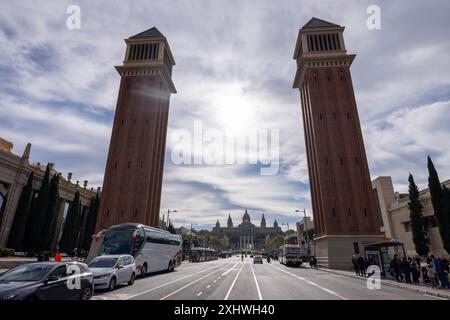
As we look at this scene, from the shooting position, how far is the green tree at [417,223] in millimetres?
37438

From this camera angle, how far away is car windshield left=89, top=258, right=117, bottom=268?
1512 centimetres

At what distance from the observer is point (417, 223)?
1510 inches

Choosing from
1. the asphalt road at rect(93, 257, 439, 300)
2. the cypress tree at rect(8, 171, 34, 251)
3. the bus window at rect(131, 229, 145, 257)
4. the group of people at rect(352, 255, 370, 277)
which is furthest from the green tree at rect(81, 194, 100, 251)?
the group of people at rect(352, 255, 370, 277)

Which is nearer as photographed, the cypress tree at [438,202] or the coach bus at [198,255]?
the cypress tree at [438,202]

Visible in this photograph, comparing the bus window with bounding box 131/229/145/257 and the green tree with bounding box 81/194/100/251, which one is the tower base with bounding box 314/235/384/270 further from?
the green tree with bounding box 81/194/100/251

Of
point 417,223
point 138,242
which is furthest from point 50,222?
point 417,223

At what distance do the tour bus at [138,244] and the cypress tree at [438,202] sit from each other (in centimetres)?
3469

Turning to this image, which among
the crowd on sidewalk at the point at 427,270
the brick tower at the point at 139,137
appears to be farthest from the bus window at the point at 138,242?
→ the brick tower at the point at 139,137

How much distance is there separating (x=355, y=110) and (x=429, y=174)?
14.3 meters

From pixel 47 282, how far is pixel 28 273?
1111mm

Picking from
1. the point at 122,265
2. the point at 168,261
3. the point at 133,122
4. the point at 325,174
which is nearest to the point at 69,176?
the point at 133,122

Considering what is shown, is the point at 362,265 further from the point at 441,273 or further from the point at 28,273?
the point at 28,273

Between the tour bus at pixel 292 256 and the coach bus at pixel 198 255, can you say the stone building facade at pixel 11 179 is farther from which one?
the tour bus at pixel 292 256

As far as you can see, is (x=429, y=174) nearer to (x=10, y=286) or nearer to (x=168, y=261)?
(x=168, y=261)
